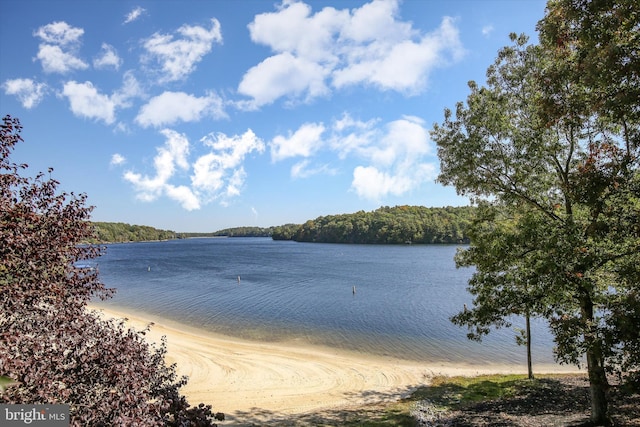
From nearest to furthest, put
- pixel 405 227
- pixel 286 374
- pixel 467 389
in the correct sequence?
pixel 467 389
pixel 286 374
pixel 405 227

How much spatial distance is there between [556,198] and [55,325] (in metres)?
13.4

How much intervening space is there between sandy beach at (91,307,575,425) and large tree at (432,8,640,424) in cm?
885

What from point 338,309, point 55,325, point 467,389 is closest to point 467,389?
point 467,389

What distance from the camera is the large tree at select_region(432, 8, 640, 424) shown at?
8289 mm

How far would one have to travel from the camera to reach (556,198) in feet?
39.1

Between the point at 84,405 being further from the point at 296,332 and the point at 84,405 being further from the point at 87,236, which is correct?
the point at 296,332

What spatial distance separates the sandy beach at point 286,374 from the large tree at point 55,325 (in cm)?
846

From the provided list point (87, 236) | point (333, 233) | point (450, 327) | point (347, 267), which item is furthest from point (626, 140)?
point (333, 233)

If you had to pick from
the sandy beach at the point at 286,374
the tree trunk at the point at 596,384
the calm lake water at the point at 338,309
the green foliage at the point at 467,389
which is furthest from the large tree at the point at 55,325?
the calm lake water at the point at 338,309

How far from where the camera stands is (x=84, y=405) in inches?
219

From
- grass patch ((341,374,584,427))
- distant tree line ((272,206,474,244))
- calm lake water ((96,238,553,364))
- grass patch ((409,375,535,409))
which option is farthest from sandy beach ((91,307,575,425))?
distant tree line ((272,206,474,244))

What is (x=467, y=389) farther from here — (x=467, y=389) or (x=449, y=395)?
(x=449, y=395)

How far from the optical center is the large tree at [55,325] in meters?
5.11

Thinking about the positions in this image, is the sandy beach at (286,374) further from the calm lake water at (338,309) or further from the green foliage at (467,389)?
the calm lake water at (338,309)
